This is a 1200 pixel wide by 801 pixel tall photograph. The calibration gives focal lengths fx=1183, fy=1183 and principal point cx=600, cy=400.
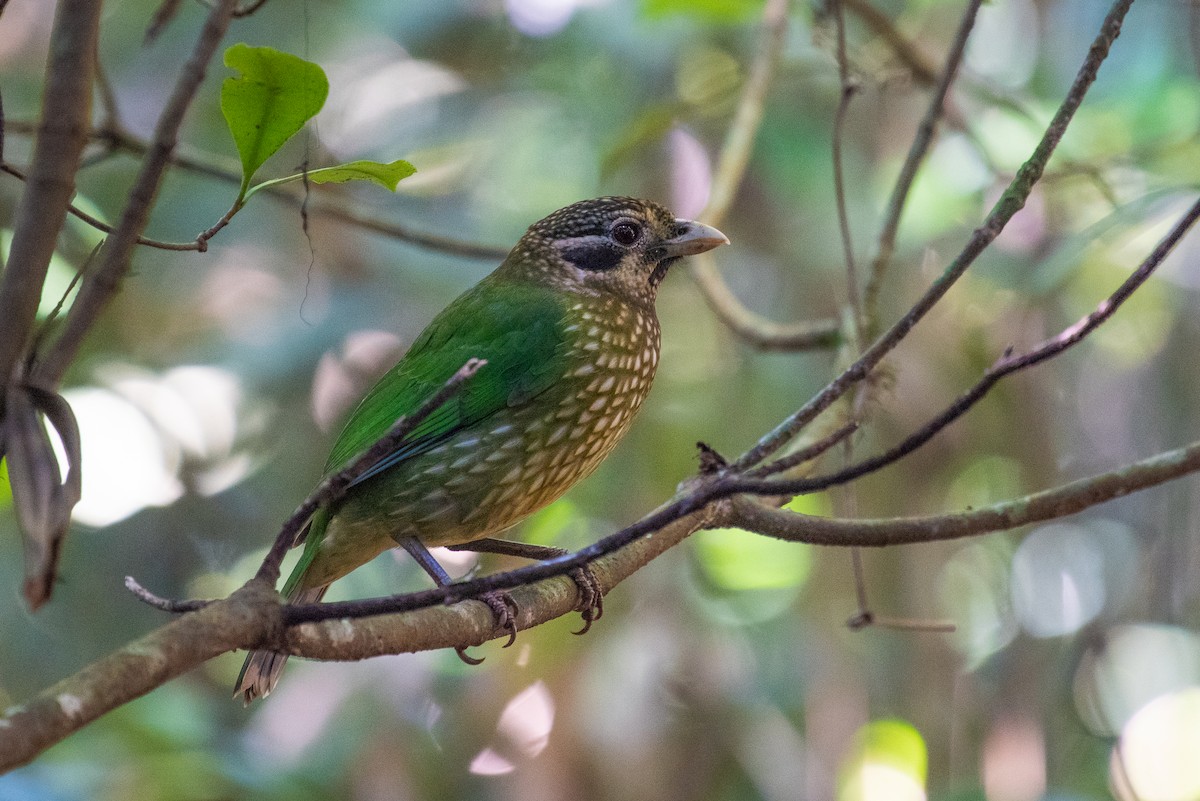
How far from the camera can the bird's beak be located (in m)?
3.42

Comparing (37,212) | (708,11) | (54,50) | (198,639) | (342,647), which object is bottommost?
(198,639)

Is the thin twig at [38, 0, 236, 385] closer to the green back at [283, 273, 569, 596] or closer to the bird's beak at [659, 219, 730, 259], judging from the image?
the green back at [283, 273, 569, 596]

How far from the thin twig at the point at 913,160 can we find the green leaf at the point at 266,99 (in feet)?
5.03

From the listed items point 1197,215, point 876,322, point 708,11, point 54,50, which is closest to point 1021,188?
point 1197,215

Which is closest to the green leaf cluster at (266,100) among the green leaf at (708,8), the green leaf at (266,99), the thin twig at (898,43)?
the green leaf at (266,99)

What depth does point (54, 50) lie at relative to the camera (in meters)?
1.29

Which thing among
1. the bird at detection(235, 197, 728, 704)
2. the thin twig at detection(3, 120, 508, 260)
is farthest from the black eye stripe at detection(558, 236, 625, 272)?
the thin twig at detection(3, 120, 508, 260)

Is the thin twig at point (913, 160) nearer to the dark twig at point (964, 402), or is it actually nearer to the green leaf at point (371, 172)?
the dark twig at point (964, 402)

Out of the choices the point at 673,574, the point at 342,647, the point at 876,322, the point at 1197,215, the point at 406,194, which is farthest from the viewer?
the point at 406,194

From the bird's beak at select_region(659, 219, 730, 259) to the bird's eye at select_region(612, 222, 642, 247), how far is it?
0.08m

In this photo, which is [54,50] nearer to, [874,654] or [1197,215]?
[1197,215]

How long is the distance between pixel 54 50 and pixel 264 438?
3.97m

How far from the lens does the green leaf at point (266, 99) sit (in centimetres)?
178

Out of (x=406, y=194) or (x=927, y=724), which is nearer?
(x=927, y=724)
